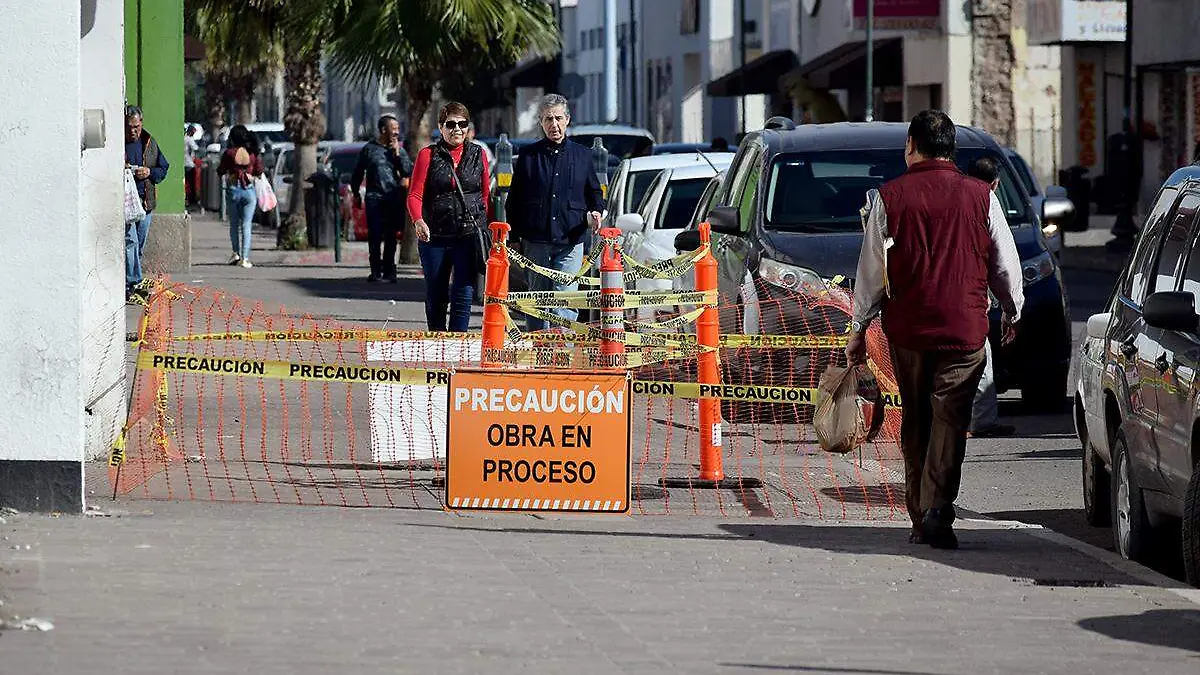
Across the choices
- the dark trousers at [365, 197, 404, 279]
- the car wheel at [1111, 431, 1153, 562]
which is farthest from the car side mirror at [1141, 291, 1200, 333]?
the dark trousers at [365, 197, 404, 279]

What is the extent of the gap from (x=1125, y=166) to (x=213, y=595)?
2908 centimetres

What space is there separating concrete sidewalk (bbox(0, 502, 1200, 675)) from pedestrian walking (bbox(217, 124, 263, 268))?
21098 mm

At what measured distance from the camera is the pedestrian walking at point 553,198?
45.6 feet

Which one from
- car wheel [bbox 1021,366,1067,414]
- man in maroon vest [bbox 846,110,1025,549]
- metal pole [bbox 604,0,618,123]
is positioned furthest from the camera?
metal pole [bbox 604,0,618,123]

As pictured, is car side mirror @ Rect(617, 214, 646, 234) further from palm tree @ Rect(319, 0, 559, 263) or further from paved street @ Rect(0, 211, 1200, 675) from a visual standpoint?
palm tree @ Rect(319, 0, 559, 263)

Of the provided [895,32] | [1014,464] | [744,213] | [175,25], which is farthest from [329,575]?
[895,32]

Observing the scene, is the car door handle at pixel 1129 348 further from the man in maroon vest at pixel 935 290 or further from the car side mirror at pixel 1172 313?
the car side mirror at pixel 1172 313

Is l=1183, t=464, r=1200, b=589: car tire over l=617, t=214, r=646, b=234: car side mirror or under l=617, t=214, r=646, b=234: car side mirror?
under

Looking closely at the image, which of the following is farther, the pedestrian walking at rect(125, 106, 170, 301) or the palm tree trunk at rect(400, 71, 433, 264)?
the palm tree trunk at rect(400, 71, 433, 264)

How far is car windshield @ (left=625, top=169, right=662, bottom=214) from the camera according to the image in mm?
21469

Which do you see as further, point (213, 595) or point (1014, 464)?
point (1014, 464)

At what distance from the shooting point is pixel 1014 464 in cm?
1267

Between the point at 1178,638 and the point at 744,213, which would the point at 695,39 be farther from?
the point at 1178,638

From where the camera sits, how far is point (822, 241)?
1435cm
